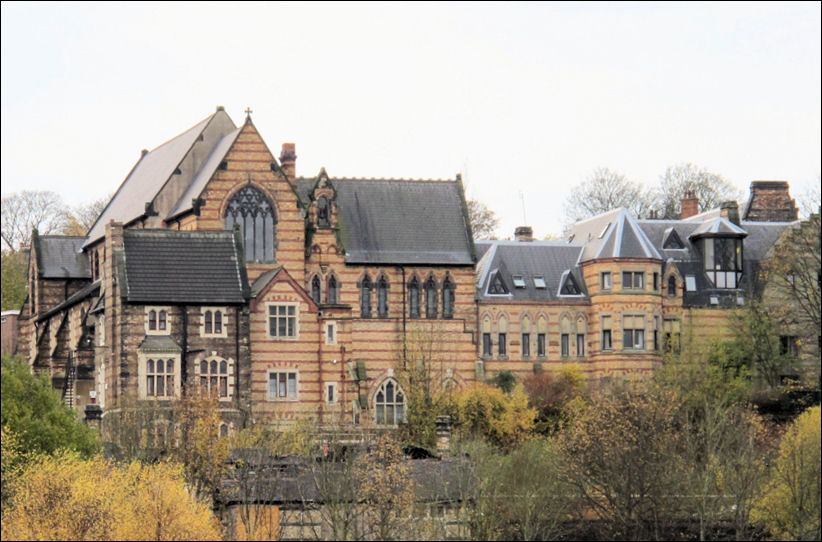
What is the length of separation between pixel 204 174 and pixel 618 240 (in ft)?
66.3

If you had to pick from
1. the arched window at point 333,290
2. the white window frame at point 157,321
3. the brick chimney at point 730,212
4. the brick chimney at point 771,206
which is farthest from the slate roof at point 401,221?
the brick chimney at point 771,206

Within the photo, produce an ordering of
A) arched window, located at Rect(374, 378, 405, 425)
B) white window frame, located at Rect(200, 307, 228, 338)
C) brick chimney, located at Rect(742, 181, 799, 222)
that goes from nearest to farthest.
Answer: white window frame, located at Rect(200, 307, 228, 338) → arched window, located at Rect(374, 378, 405, 425) → brick chimney, located at Rect(742, 181, 799, 222)

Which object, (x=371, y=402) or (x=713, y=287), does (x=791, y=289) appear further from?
(x=371, y=402)

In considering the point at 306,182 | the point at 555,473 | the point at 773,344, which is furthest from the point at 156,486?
the point at 773,344

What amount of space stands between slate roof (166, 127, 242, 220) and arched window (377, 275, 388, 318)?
957cm

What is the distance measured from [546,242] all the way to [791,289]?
1469 centimetres

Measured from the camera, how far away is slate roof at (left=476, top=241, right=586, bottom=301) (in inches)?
3844

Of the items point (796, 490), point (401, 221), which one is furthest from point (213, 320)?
point (796, 490)

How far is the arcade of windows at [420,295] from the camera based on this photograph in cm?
9494

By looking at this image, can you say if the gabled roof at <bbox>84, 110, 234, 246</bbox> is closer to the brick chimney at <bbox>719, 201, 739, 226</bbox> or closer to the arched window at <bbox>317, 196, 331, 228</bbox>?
the arched window at <bbox>317, 196, 331, 228</bbox>

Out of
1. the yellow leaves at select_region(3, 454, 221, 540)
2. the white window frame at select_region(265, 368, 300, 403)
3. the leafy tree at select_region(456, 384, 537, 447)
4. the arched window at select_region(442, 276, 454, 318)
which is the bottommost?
the yellow leaves at select_region(3, 454, 221, 540)

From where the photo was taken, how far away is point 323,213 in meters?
94.8

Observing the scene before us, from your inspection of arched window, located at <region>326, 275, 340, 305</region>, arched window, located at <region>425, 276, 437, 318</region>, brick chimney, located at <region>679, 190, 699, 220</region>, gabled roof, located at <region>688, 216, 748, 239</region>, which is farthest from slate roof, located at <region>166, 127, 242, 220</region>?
brick chimney, located at <region>679, 190, 699, 220</region>

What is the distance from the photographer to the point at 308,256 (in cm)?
9394
